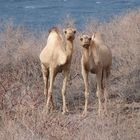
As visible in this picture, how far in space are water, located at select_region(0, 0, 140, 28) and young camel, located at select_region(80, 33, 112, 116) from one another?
1197 cm

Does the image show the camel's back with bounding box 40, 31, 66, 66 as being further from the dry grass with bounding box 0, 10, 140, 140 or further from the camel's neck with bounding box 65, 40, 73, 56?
the dry grass with bounding box 0, 10, 140, 140

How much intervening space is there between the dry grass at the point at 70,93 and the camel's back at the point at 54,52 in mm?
644

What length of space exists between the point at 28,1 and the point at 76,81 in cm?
3181

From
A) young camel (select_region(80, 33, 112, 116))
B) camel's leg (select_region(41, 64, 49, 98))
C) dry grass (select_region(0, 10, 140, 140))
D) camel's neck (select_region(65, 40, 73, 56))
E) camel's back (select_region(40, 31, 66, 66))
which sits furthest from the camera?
camel's leg (select_region(41, 64, 49, 98))

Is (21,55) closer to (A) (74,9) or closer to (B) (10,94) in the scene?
(B) (10,94)

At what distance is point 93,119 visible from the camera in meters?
11.6

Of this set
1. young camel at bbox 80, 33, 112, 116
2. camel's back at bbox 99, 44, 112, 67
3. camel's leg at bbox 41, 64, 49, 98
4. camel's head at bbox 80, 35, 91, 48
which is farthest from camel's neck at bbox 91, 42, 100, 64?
camel's leg at bbox 41, 64, 49, 98

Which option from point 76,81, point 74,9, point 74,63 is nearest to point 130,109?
point 76,81

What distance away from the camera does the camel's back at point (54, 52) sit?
13070 millimetres

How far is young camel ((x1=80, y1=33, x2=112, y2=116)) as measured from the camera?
12805 mm

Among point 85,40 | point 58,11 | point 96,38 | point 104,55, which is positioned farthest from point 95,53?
point 58,11

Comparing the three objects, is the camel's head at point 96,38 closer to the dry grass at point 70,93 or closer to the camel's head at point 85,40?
the camel's head at point 85,40

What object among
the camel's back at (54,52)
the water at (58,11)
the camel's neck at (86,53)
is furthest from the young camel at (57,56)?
the water at (58,11)

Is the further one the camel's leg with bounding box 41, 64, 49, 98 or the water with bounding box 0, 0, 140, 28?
the water with bounding box 0, 0, 140, 28
